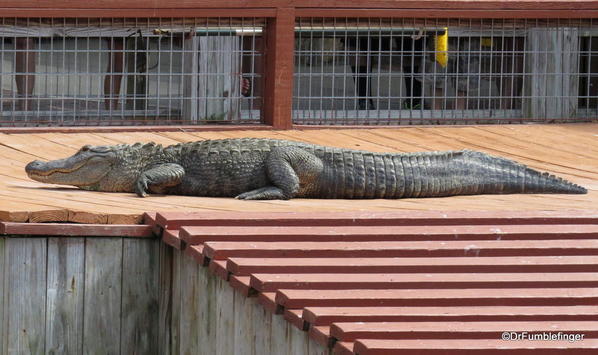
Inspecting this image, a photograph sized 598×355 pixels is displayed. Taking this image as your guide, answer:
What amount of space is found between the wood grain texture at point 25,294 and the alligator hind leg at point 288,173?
52.4 inches

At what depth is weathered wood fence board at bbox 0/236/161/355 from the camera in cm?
696

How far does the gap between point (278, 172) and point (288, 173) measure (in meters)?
0.05

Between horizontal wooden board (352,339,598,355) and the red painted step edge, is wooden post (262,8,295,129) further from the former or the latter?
horizontal wooden board (352,339,598,355)

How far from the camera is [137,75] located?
10.9 meters

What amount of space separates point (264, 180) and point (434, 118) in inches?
146

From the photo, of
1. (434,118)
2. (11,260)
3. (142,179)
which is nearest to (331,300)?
→ (11,260)

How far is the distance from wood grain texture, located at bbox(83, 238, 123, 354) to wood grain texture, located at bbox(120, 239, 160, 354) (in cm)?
3

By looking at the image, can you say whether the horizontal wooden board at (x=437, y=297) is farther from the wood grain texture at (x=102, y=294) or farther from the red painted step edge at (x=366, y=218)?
the wood grain texture at (x=102, y=294)

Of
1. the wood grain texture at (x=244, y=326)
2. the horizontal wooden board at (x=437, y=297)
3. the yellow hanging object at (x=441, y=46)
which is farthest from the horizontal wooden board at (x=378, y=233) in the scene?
the yellow hanging object at (x=441, y=46)

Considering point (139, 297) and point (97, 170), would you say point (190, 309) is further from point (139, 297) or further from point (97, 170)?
point (97, 170)

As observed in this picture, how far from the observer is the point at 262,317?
19.7ft

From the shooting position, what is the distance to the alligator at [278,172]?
7.97 meters

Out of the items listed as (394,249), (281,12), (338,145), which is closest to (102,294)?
(394,249)

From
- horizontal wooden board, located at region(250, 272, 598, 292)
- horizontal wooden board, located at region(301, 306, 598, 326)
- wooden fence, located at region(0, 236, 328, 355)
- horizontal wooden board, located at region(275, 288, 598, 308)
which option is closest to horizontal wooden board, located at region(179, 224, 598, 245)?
wooden fence, located at region(0, 236, 328, 355)
